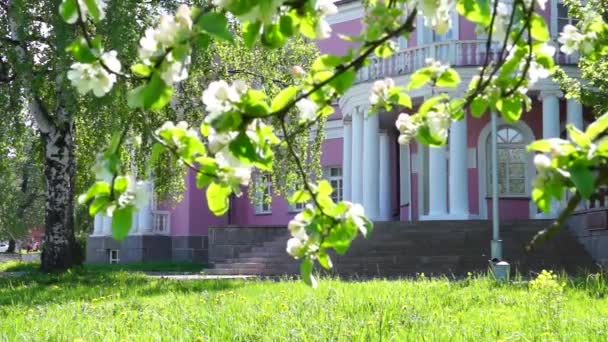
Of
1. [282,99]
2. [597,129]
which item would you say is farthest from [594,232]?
[282,99]

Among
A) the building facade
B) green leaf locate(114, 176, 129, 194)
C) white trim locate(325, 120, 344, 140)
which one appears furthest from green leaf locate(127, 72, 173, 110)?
white trim locate(325, 120, 344, 140)

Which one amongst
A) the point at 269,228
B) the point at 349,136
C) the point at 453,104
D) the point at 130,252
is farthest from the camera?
the point at 130,252

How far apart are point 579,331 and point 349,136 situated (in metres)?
19.9

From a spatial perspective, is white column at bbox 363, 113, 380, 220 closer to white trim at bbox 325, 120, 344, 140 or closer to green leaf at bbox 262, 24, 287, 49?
white trim at bbox 325, 120, 344, 140

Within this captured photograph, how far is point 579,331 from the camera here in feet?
18.3

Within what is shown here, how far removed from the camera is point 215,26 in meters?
1.96

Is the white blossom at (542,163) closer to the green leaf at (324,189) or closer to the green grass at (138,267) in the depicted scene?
the green leaf at (324,189)

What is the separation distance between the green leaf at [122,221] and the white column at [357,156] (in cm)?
2157

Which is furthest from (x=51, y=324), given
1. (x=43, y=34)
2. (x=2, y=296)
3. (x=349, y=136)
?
(x=349, y=136)

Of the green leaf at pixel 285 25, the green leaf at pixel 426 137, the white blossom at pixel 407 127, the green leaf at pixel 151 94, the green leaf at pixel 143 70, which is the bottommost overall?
the green leaf at pixel 426 137

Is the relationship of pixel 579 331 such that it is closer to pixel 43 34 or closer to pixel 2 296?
pixel 2 296

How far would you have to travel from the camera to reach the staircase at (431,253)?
1791cm

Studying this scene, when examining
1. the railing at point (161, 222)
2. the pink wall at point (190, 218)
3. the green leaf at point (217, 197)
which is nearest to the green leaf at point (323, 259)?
the green leaf at point (217, 197)

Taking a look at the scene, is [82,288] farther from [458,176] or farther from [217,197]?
[458,176]
